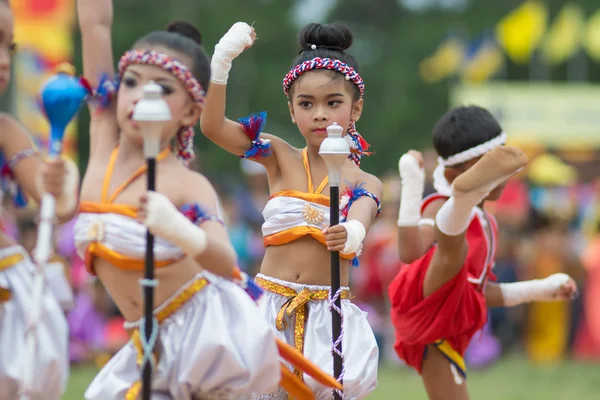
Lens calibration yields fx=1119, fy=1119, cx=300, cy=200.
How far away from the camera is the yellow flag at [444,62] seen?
2603 cm

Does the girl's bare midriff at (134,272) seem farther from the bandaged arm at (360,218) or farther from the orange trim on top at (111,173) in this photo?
the bandaged arm at (360,218)

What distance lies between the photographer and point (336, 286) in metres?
A: 5.15

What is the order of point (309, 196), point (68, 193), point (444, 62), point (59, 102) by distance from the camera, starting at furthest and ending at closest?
point (444, 62) < point (309, 196) < point (68, 193) < point (59, 102)

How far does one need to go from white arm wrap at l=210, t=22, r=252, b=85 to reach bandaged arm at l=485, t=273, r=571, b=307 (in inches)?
79.0

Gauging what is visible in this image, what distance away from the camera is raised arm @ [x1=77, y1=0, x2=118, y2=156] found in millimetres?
4496

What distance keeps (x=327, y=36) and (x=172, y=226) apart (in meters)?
2.06

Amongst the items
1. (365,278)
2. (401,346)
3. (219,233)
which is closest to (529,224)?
(365,278)

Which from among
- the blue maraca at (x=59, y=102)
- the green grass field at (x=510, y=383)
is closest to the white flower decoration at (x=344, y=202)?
the blue maraca at (x=59, y=102)

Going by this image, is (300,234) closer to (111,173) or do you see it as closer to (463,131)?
(463,131)

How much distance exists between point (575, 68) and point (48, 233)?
31701mm

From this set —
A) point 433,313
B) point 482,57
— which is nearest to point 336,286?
point 433,313

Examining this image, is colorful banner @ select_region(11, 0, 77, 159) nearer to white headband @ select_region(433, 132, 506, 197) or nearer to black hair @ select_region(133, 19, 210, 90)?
white headband @ select_region(433, 132, 506, 197)

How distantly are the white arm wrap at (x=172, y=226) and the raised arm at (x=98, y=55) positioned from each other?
0.66 meters

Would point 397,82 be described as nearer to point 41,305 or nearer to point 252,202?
point 252,202
